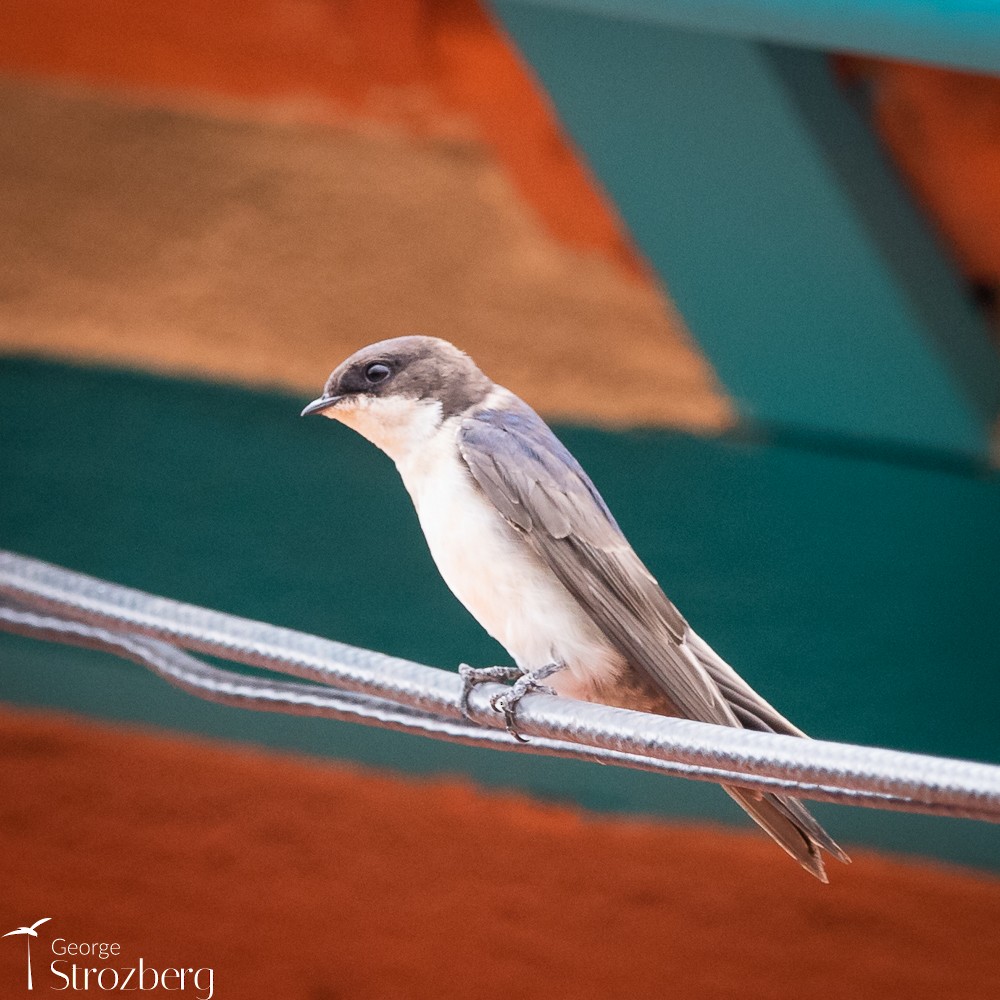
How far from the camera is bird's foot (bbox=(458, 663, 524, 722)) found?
888mm

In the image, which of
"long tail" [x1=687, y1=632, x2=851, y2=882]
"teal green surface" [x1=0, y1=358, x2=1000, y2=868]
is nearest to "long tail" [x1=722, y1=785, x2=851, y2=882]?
"long tail" [x1=687, y1=632, x2=851, y2=882]

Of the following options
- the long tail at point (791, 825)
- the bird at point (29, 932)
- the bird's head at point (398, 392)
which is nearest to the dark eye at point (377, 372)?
the bird's head at point (398, 392)

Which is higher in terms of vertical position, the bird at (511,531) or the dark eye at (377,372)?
the dark eye at (377,372)

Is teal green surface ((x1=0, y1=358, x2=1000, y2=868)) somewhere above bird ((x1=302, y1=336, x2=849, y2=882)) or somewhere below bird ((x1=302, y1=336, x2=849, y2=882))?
above

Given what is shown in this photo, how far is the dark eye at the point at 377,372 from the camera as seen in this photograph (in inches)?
44.6

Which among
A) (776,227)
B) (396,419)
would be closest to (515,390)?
(776,227)

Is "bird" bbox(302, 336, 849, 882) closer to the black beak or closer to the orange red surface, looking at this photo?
the black beak

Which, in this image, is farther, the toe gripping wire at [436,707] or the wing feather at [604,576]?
the wing feather at [604,576]

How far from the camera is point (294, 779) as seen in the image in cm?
234

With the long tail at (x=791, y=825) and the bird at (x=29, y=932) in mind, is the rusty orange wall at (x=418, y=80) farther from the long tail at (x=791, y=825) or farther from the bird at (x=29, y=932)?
the bird at (x=29, y=932)

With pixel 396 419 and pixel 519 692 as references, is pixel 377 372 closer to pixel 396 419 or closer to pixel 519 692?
pixel 396 419

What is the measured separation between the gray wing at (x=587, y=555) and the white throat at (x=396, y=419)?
30mm

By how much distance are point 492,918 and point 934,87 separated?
133 cm

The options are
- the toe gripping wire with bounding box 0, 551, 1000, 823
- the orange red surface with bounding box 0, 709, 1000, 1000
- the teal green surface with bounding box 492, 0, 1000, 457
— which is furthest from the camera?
the orange red surface with bounding box 0, 709, 1000, 1000
